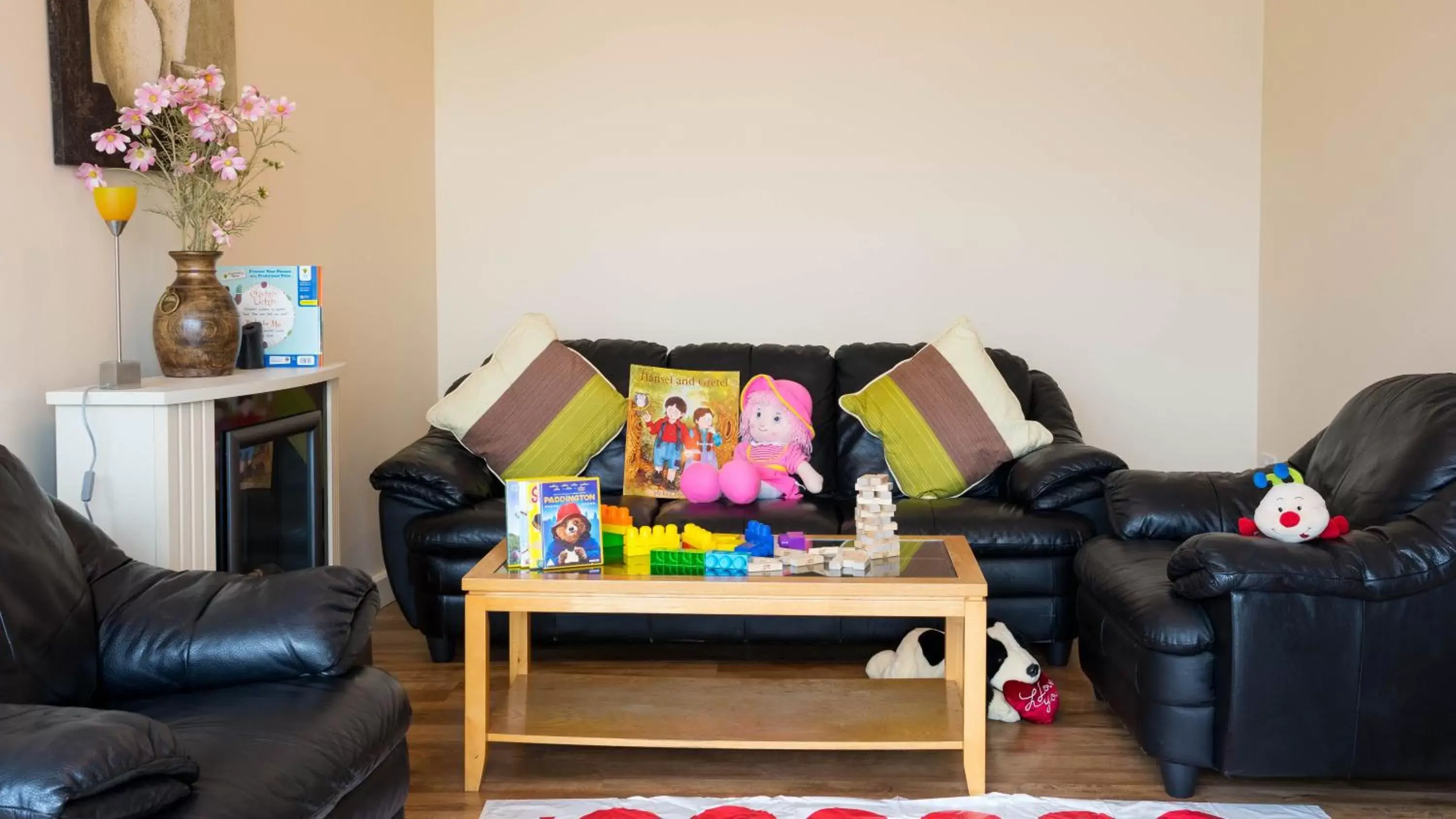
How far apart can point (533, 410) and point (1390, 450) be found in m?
2.48

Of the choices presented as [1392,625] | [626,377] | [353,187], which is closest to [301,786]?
[1392,625]

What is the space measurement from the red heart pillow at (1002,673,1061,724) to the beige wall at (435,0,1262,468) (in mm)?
2004

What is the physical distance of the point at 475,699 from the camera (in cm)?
288

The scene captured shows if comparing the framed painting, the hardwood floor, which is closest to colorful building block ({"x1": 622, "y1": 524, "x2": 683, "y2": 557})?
the hardwood floor

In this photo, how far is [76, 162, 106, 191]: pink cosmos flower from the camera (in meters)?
2.83

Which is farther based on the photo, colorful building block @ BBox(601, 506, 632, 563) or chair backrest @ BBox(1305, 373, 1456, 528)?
colorful building block @ BBox(601, 506, 632, 563)

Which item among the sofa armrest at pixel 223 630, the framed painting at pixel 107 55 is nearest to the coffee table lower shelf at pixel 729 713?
the sofa armrest at pixel 223 630

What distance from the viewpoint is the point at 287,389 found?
10.5 ft

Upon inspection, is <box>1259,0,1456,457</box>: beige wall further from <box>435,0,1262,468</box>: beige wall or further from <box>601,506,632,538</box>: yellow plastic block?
<box>601,506,632,538</box>: yellow plastic block

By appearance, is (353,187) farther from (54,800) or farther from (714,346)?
(54,800)

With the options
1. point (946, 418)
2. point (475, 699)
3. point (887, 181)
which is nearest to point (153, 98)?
point (475, 699)

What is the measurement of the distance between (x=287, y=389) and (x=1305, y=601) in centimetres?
240

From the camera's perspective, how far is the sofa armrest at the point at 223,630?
2.19 meters

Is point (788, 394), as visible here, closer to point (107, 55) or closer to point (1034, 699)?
point (1034, 699)
